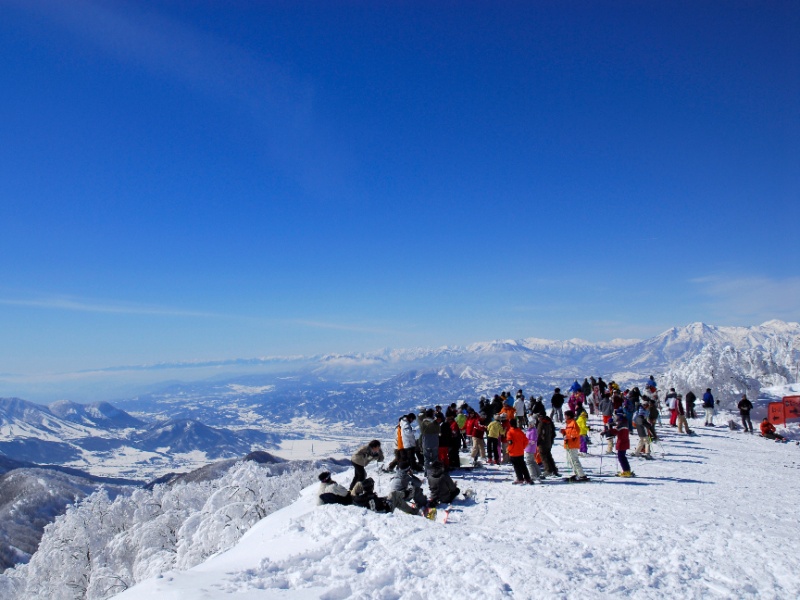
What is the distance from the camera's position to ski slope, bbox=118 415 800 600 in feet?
22.3

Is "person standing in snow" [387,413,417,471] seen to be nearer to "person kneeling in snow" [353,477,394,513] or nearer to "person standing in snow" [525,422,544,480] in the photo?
"person kneeling in snow" [353,477,394,513]

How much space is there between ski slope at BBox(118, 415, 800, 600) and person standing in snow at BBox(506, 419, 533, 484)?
0.78m

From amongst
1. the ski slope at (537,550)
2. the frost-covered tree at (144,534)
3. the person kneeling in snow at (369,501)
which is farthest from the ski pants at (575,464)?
the frost-covered tree at (144,534)

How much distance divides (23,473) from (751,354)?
506 ft

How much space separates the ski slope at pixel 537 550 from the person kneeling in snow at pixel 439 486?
414mm

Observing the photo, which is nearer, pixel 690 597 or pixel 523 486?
pixel 690 597

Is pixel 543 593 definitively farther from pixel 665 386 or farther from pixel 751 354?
pixel 751 354

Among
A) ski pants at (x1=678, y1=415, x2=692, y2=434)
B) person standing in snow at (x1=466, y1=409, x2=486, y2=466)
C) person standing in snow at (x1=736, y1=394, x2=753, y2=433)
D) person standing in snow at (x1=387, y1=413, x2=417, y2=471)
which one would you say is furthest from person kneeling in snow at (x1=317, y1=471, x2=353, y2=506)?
person standing in snow at (x1=736, y1=394, x2=753, y2=433)

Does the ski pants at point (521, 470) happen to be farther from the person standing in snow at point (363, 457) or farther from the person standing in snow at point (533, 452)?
the person standing in snow at point (363, 457)

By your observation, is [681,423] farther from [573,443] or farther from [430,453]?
[430,453]

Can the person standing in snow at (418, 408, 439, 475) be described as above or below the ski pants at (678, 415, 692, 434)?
above

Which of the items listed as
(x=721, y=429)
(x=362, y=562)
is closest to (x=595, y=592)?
(x=362, y=562)

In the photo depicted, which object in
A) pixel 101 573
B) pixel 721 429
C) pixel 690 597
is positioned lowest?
pixel 101 573

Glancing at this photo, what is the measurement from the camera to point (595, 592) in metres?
6.64
